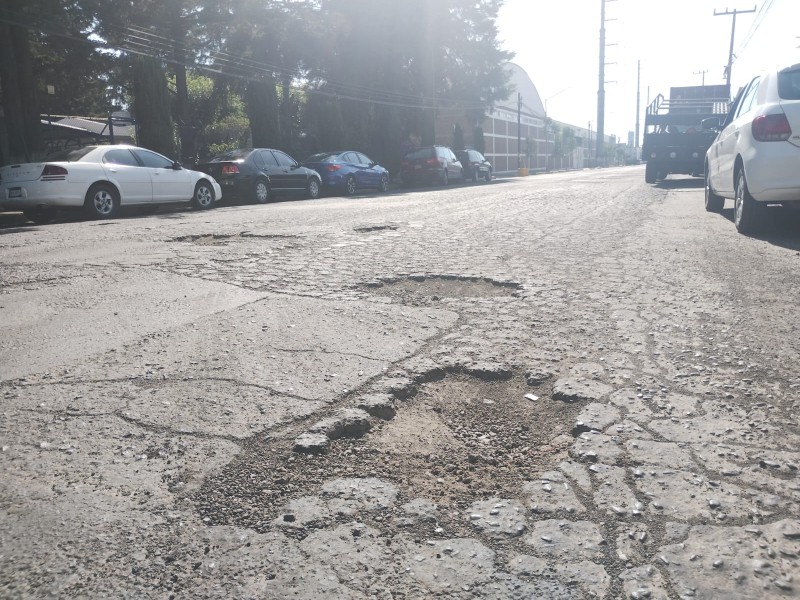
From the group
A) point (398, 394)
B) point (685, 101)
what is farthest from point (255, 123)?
point (398, 394)

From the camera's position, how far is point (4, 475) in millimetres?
2400

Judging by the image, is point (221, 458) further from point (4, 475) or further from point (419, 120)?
point (419, 120)

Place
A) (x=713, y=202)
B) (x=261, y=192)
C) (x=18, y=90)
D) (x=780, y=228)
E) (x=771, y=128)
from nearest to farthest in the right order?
(x=771, y=128) → (x=780, y=228) → (x=713, y=202) → (x=18, y=90) → (x=261, y=192)

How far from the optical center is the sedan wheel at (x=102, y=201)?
41.2 feet

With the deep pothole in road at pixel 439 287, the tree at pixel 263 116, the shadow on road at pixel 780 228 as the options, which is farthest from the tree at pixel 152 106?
the deep pothole in road at pixel 439 287

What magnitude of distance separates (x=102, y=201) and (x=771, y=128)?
11100 mm

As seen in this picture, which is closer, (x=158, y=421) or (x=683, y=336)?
(x=158, y=421)

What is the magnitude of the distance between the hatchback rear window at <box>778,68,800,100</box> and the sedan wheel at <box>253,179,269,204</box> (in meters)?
13.1

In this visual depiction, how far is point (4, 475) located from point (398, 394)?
160 cm

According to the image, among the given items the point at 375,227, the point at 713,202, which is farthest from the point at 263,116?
the point at 713,202

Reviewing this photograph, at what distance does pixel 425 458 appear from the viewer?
2570mm

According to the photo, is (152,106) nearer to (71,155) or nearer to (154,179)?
(154,179)

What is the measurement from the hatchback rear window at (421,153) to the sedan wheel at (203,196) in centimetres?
1316

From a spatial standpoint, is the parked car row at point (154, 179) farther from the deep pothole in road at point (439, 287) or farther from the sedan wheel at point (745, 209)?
the sedan wheel at point (745, 209)
